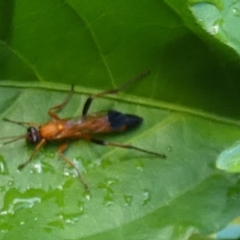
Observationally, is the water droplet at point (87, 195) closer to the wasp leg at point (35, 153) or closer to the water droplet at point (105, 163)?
the water droplet at point (105, 163)

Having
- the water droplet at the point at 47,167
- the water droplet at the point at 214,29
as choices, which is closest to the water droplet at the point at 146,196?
the water droplet at the point at 47,167

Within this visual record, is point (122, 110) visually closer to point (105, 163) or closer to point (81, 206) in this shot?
point (105, 163)

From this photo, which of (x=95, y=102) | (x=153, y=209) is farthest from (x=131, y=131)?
(x=153, y=209)

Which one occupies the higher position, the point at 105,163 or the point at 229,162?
the point at 229,162

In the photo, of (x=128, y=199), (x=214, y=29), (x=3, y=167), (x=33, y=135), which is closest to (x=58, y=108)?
(x=33, y=135)

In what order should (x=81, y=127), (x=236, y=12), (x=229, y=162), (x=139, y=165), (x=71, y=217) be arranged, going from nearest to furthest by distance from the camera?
(x=229, y=162)
(x=236, y=12)
(x=71, y=217)
(x=139, y=165)
(x=81, y=127)

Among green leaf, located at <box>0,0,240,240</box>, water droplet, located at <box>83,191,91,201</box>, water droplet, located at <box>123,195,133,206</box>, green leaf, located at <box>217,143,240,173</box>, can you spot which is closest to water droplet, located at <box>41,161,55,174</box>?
green leaf, located at <box>0,0,240,240</box>

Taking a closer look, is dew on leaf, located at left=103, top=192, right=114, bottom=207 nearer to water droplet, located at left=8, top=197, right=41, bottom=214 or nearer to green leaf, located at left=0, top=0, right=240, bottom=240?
green leaf, located at left=0, top=0, right=240, bottom=240
